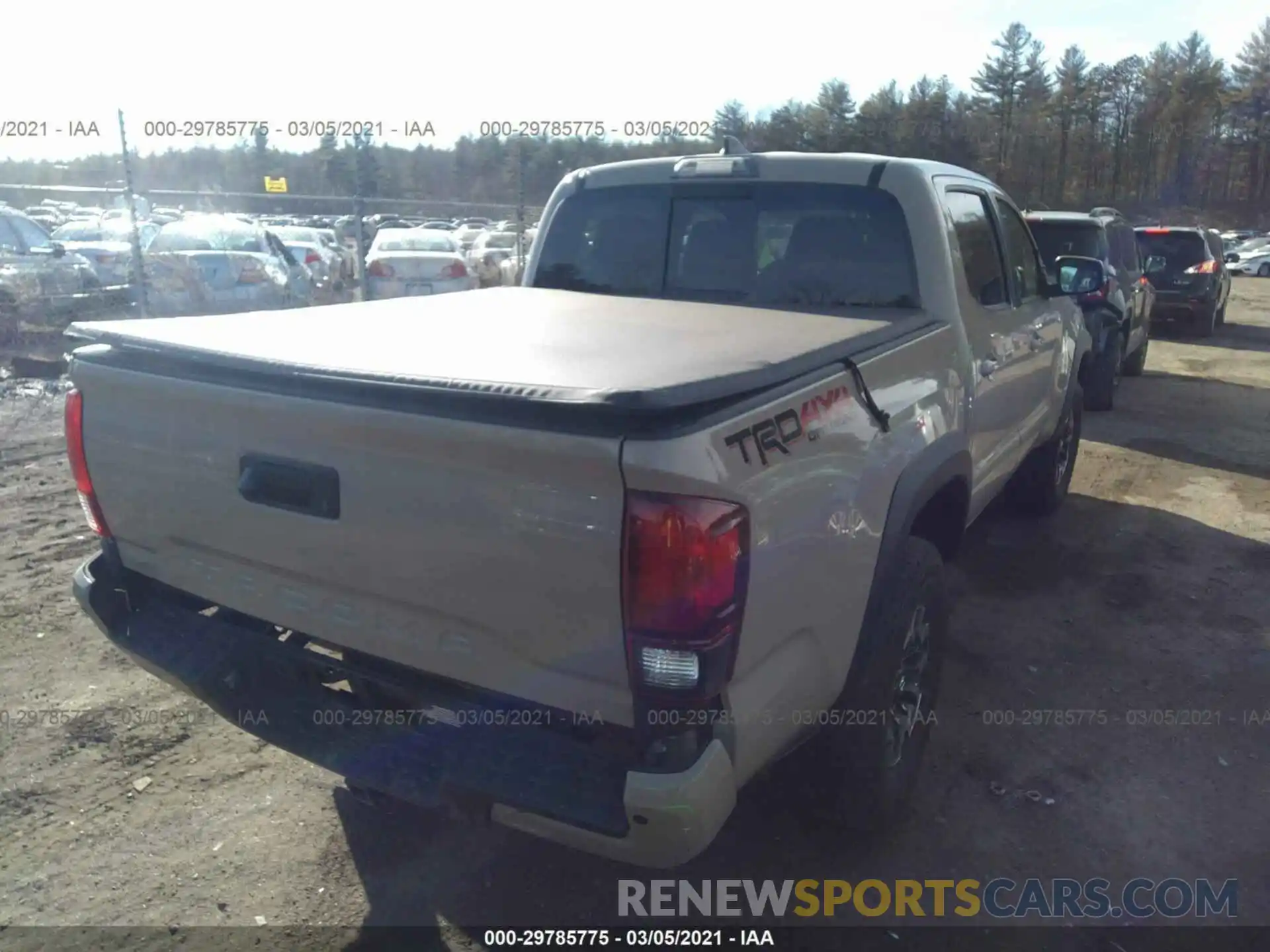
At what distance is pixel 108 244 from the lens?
15.2 meters

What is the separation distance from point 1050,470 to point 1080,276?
139 centimetres

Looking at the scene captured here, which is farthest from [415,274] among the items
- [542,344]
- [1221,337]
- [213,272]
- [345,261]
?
[1221,337]

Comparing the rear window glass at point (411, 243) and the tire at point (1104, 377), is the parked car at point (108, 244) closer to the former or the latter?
the rear window glass at point (411, 243)

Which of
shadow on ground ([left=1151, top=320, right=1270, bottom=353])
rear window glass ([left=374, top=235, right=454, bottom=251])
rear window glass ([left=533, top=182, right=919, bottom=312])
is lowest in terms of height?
shadow on ground ([left=1151, top=320, right=1270, bottom=353])

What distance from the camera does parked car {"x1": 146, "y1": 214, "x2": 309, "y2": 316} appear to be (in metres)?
12.4

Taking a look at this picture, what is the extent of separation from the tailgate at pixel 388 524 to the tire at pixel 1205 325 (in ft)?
53.2

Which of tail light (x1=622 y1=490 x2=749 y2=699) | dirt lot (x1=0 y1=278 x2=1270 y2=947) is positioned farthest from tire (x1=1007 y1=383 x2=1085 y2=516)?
tail light (x1=622 y1=490 x2=749 y2=699)

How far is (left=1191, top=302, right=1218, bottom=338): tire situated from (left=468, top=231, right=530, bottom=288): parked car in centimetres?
1069

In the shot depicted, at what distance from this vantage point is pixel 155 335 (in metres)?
2.78

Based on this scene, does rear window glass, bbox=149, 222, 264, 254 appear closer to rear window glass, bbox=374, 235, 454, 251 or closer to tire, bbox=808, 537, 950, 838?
rear window glass, bbox=374, 235, 454, 251

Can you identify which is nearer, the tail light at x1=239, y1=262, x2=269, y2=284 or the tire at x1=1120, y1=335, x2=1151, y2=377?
the tire at x1=1120, y1=335, x2=1151, y2=377

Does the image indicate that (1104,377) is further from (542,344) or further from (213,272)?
(213,272)

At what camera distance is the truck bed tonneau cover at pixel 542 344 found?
217 centimetres

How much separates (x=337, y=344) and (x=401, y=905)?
5.29 ft
